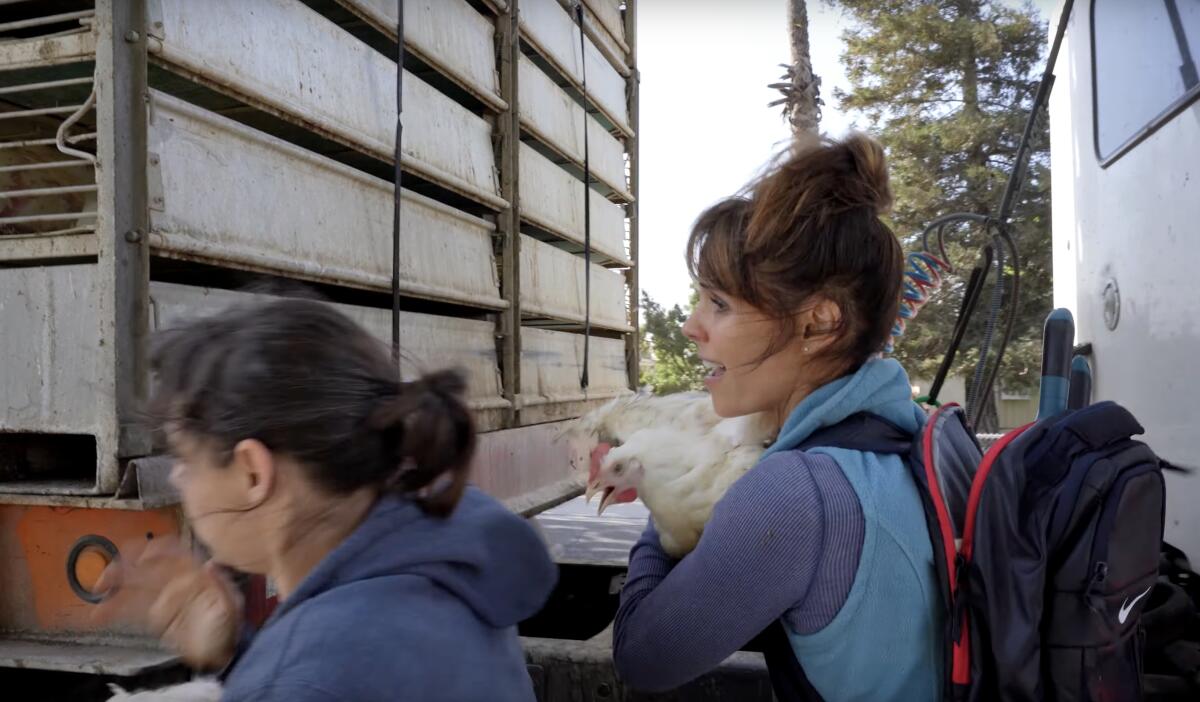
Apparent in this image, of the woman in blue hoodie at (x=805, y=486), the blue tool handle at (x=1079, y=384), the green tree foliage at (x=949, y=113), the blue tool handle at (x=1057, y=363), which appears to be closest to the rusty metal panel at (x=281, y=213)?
the woman in blue hoodie at (x=805, y=486)

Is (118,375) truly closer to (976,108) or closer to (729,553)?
(729,553)

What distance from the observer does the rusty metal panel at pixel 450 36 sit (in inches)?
103

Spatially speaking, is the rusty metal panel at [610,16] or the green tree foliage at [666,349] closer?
the rusty metal panel at [610,16]

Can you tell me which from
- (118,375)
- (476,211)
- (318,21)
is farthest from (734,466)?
(476,211)

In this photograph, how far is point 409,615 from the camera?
37.5 inches

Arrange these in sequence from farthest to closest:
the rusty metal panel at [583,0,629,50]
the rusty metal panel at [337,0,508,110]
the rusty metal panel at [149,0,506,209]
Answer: the rusty metal panel at [583,0,629,50]
the rusty metal panel at [337,0,508,110]
the rusty metal panel at [149,0,506,209]

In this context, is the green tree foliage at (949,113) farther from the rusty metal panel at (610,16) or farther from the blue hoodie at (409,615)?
the blue hoodie at (409,615)

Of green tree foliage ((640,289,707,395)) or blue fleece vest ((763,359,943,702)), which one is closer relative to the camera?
blue fleece vest ((763,359,943,702))

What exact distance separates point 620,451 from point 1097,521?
87 cm

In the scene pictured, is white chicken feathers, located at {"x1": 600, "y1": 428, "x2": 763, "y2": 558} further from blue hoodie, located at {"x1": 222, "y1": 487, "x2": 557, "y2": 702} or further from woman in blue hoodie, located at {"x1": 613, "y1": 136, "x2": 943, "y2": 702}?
blue hoodie, located at {"x1": 222, "y1": 487, "x2": 557, "y2": 702}

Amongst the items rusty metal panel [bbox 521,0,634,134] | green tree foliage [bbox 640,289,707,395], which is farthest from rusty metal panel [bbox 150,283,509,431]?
green tree foliage [bbox 640,289,707,395]

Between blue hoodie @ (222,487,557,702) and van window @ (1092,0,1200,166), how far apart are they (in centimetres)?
195

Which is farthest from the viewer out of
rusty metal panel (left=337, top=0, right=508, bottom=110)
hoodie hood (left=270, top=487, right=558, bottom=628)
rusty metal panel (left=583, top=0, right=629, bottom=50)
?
rusty metal panel (left=583, top=0, right=629, bottom=50)

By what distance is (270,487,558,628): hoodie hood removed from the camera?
1.00m
